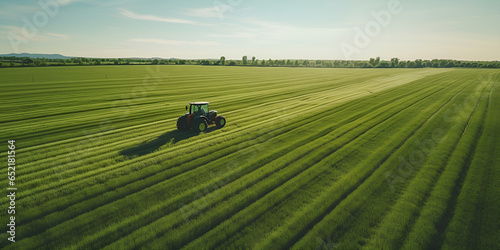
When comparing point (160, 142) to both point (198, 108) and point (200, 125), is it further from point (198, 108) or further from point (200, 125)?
point (198, 108)

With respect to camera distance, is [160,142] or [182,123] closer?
[160,142]

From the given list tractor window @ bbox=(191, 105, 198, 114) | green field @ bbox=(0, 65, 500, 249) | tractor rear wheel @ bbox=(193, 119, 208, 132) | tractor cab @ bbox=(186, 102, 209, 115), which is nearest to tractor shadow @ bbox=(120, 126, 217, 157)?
green field @ bbox=(0, 65, 500, 249)

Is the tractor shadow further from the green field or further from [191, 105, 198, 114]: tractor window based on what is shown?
[191, 105, 198, 114]: tractor window

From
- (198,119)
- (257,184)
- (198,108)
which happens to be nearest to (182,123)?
(198,119)

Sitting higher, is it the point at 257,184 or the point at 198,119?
the point at 198,119

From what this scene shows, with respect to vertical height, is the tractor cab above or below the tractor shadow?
above

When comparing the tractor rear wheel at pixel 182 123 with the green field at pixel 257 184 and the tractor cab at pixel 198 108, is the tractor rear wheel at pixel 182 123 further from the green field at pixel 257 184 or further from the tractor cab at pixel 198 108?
the tractor cab at pixel 198 108

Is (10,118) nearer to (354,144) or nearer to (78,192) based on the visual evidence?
(78,192)
